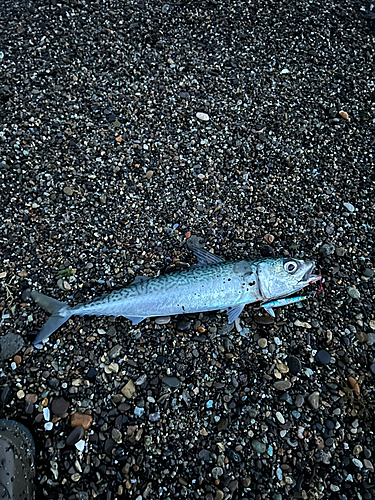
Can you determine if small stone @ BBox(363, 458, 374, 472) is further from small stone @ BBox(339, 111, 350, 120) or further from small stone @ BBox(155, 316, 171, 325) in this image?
small stone @ BBox(339, 111, 350, 120)

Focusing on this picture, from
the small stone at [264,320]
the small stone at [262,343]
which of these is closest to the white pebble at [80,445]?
the small stone at [262,343]

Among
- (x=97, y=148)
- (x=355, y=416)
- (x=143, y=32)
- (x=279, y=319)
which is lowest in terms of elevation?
(x=355, y=416)

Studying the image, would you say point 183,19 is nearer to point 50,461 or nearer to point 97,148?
point 97,148

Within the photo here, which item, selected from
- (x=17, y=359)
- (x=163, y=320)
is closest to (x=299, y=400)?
(x=163, y=320)

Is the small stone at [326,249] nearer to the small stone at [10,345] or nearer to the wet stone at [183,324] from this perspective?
the wet stone at [183,324]

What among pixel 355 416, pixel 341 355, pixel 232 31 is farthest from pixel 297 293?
pixel 232 31

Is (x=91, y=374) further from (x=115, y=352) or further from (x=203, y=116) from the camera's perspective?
(x=203, y=116)
